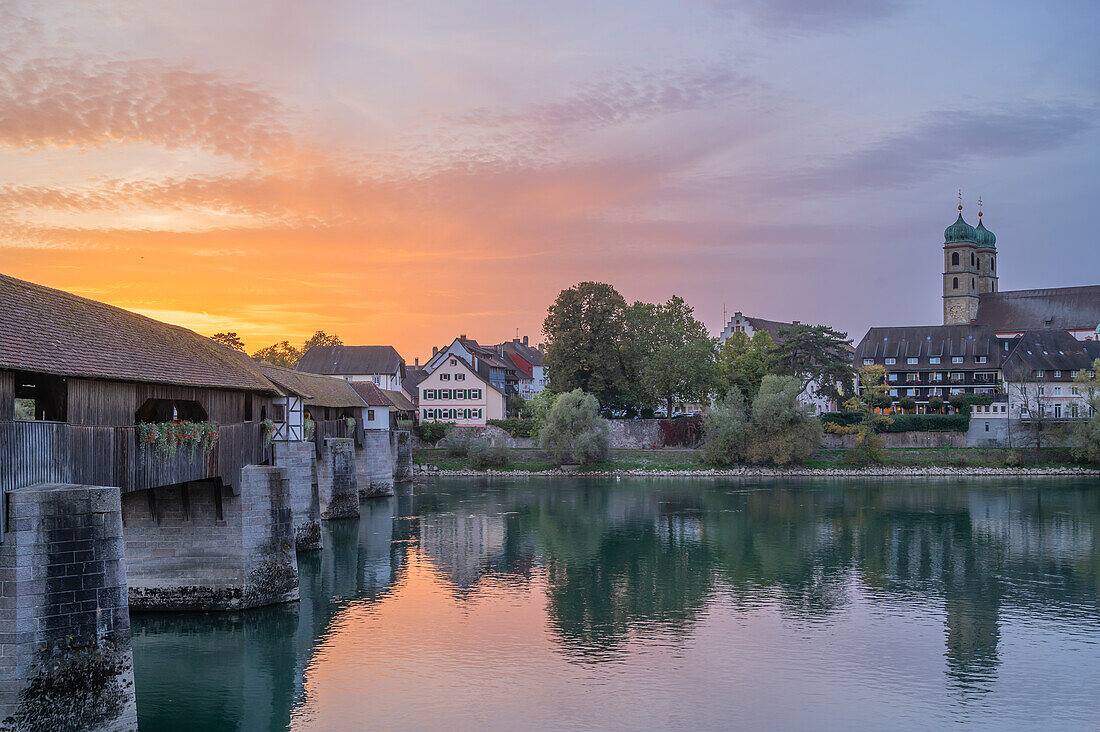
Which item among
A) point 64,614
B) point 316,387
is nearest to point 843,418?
point 316,387

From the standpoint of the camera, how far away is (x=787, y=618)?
24.9 m

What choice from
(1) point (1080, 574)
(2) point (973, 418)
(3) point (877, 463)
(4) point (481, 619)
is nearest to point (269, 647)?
(4) point (481, 619)

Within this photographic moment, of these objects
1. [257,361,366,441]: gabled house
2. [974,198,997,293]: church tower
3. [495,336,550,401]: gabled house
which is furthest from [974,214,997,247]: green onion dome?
[257,361,366,441]: gabled house

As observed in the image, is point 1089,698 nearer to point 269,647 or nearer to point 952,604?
point 952,604

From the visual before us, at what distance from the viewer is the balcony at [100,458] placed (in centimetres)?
1366

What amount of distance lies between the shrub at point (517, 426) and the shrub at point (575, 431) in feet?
16.7

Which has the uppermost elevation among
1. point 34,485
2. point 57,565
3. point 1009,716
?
point 34,485

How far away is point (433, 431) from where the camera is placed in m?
73.1

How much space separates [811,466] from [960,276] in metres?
63.8

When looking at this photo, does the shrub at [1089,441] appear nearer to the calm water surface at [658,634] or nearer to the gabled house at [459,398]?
the calm water surface at [658,634]

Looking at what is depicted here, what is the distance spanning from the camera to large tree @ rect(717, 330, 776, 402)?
72.4 meters

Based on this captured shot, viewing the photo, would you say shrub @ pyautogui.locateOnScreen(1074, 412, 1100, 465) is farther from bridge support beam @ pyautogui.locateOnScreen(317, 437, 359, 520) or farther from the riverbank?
bridge support beam @ pyautogui.locateOnScreen(317, 437, 359, 520)

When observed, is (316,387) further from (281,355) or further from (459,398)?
(281,355)

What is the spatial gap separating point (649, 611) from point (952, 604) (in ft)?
28.3
